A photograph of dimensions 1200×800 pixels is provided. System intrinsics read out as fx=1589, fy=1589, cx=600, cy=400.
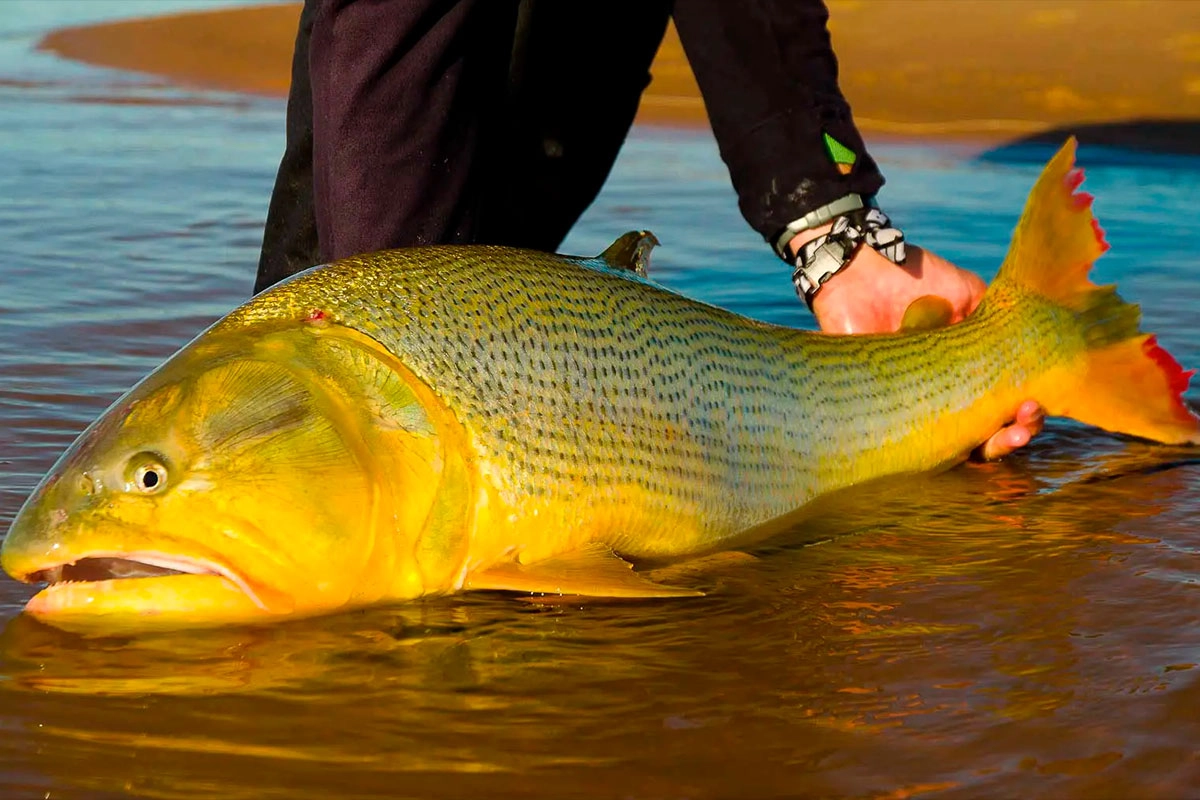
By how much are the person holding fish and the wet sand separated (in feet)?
22.0

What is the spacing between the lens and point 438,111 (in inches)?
155

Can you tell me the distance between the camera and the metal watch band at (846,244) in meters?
4.25

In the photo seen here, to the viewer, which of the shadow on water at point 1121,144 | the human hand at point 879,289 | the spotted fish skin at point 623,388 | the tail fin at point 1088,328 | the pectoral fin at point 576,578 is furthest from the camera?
the shadow on water at point 1121,144

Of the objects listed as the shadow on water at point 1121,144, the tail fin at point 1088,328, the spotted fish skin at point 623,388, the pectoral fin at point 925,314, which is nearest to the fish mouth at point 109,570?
the spotted fish skin at point 623,388

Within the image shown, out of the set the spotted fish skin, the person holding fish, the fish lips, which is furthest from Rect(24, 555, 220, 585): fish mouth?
the person holding fish

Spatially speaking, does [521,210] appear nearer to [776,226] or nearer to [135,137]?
[776,226]

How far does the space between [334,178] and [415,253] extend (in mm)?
732

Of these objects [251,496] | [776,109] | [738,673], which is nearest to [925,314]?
[776,109]

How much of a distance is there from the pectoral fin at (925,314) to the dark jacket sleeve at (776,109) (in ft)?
1.34

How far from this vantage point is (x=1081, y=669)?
277cm

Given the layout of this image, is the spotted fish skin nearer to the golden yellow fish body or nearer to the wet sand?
the golden yellow fish body

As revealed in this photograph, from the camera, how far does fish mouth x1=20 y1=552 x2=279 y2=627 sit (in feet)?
9.07

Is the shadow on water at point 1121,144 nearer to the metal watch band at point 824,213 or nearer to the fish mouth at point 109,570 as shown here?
the metal watch band at point 824,213

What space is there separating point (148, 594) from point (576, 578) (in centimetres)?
78
